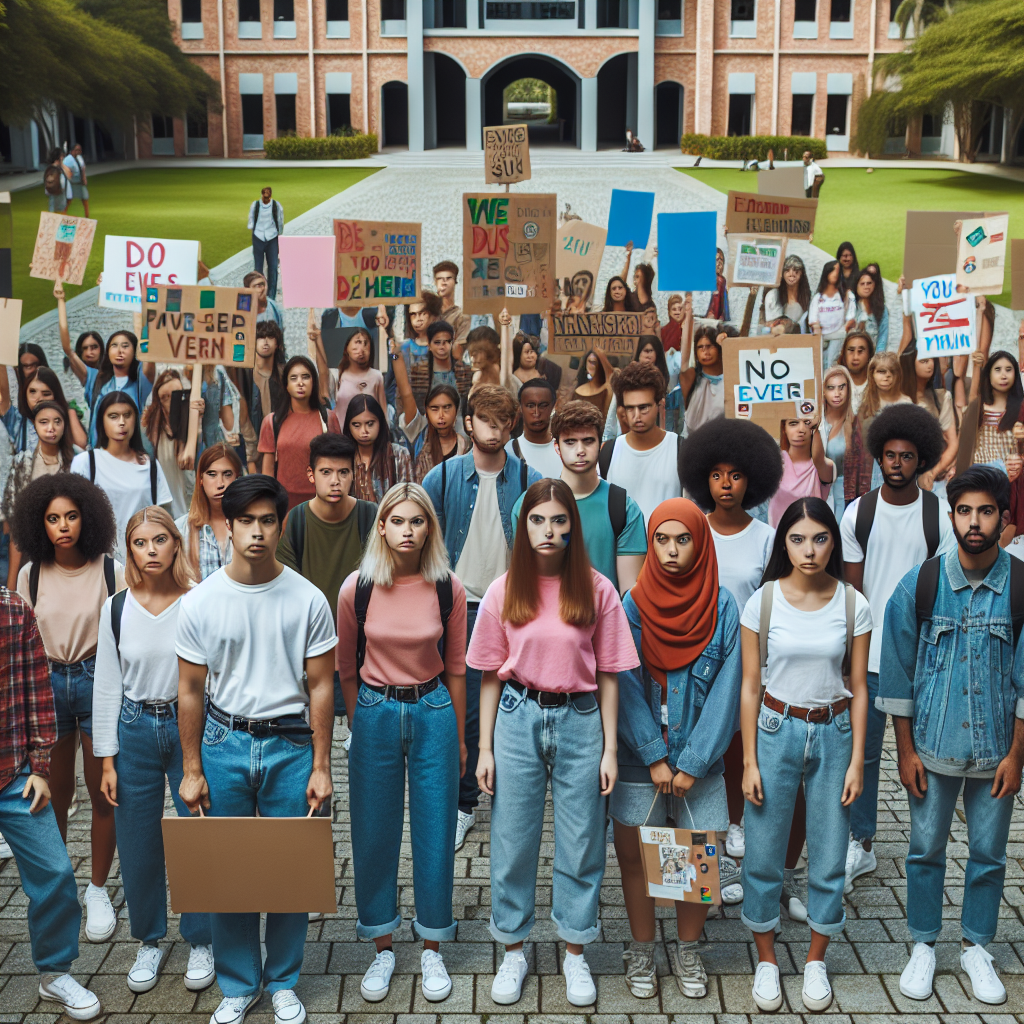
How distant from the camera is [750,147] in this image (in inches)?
1679

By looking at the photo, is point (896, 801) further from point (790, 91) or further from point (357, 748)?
point (790, 91)

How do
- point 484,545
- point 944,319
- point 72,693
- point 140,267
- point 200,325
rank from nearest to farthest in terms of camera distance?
1. point 72,693
2. point 484,545
3. point 200,325
4. point 944,319
5. point 140,267

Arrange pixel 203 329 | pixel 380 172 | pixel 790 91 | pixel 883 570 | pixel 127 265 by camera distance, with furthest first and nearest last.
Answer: pixel 790 91
pixel 380 172
pixel 127 265
pixel 203 329
pixel 883 570

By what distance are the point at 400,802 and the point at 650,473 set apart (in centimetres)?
214

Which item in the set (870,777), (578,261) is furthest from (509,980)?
(578,261)

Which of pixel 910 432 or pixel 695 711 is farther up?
pixel 910 432

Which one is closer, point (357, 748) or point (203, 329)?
point (357, 748)

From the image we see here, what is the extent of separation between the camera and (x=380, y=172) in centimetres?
3728

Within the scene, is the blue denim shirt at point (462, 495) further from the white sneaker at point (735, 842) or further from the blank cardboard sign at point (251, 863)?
the blank cardboard sign at point (251, 863)

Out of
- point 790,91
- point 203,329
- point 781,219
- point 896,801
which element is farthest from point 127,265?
point 790,91

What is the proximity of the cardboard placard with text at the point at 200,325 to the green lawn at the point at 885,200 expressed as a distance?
13609 mm

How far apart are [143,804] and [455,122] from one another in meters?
51.6

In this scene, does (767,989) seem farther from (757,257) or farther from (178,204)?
(178,204)

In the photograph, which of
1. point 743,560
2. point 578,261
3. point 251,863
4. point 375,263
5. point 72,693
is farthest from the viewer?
point 578,261
